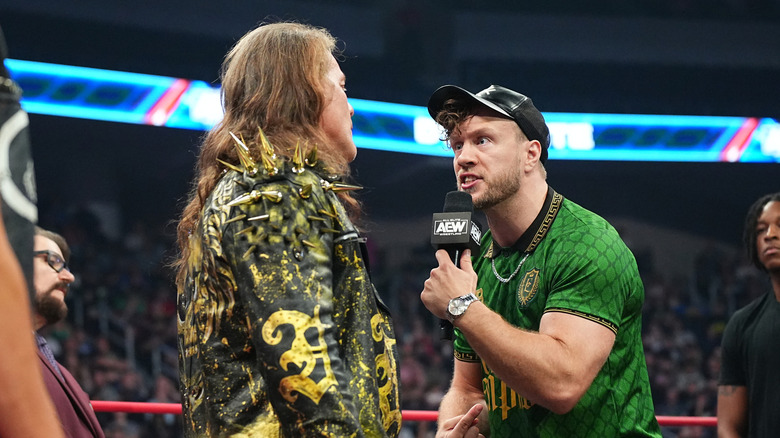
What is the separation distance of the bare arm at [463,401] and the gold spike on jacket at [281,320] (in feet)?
2.48

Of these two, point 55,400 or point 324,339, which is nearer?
point 324,339

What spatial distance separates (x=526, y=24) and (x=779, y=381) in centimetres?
885

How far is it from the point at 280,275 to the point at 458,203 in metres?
0.85

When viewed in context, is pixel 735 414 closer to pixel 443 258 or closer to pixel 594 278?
pixel 594 278

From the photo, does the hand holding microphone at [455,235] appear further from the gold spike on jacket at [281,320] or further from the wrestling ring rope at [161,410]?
the wrestling ring rope at [161,410]

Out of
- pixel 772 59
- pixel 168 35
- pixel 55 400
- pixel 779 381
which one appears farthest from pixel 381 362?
pixel 772 59

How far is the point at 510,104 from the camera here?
2.15m

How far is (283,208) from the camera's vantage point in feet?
3.95

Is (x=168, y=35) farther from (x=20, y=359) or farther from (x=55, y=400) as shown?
(x=20, y=359)

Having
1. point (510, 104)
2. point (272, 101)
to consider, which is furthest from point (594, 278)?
point (272, 101)

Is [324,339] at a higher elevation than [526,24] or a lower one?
lower

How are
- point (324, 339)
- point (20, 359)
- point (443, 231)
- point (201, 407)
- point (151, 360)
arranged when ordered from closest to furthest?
point (20, 359) → point (324, 339) → point (201, 407) → point (443, 231) → point (151, 360)

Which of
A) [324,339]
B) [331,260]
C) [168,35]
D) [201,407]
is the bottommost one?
[201,407]

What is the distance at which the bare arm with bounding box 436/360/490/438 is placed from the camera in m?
2.07
